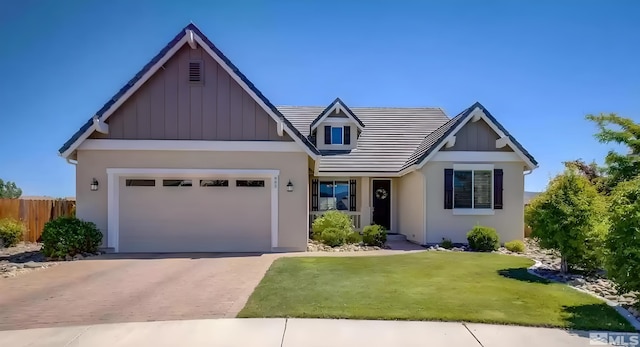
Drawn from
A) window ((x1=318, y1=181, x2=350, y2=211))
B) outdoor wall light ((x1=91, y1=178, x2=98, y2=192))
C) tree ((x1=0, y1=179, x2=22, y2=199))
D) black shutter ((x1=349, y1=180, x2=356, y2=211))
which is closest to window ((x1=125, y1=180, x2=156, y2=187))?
outdoor wall light ((x1=91, y1=178, x2=98, y2=192))

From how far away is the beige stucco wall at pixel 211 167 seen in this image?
45.6ft

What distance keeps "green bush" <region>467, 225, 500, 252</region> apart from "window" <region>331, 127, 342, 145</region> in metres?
7.74

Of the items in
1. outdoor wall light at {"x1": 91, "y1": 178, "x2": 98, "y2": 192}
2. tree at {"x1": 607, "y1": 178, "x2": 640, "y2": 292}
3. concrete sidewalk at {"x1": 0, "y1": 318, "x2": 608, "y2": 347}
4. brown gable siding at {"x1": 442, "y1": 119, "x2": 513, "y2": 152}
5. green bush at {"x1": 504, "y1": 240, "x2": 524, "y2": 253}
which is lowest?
green bush at {"x1": 504, "y1": 240, "x2": 524, "y2": 253}

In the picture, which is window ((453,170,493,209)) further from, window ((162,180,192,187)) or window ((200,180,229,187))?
window ((162,180,192,187))

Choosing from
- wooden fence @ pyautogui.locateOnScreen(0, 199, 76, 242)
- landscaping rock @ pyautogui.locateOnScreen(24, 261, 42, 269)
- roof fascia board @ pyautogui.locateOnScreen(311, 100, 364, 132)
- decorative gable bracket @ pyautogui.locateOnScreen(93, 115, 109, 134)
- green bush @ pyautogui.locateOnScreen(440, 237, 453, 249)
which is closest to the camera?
landscaping rock @ pyautogui.locateOnScreen(24, 261, 42, 269)

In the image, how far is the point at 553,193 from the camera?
1030cm

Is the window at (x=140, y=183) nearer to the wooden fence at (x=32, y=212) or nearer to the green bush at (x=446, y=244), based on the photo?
the wooden fence at (x=32, y=212)

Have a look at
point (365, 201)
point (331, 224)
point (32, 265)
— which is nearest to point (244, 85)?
point (331, 224)

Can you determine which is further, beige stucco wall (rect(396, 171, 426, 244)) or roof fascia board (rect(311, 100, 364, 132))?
roof fascia board (rect(311, 100, 364, 132))

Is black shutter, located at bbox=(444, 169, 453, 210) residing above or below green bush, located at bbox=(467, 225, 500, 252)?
above

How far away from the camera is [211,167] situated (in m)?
14.1

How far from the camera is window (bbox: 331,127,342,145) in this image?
20.1m

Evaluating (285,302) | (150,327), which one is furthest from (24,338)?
(285,302)

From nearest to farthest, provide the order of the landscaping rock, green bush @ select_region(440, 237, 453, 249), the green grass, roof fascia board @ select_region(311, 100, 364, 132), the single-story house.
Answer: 1. the green grass
2. the landscaping rock
3. the single-story house
4. green bush @ select_region(440, 237, 453, 249)
5. roof fascia board @ select_region(311, 100, 364, 132)
